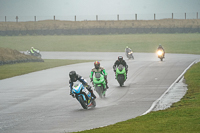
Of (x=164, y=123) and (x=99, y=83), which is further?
(x=99, y=83)

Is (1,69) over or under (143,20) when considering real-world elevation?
under

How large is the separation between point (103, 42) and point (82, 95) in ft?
191

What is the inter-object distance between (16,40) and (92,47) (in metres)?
13.1

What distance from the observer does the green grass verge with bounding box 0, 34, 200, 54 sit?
69250 millimetres

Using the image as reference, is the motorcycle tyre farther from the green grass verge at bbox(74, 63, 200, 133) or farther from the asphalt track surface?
the green grass verge at bbox(74, 63, 200, 133)

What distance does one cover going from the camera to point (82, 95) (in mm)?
15781

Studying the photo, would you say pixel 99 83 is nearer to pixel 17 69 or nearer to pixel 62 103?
pixel 62 103

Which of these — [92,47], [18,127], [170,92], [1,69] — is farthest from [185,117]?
[92,47]

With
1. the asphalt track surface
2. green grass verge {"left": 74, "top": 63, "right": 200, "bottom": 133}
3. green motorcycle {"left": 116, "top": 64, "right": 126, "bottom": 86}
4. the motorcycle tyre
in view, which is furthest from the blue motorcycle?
green motorcycle {"left": 116, "top": 64, "right": 126, "bottom": 86}

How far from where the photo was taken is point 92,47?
71.7m

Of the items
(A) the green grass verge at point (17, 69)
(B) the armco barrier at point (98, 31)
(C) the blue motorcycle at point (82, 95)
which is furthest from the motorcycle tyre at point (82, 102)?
(B) the armco barrier at point (98, 31)

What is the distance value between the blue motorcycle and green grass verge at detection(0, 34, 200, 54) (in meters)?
51.1

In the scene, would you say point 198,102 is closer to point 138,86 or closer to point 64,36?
point 138,86

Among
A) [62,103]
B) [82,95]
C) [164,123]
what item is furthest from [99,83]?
[164,123]
